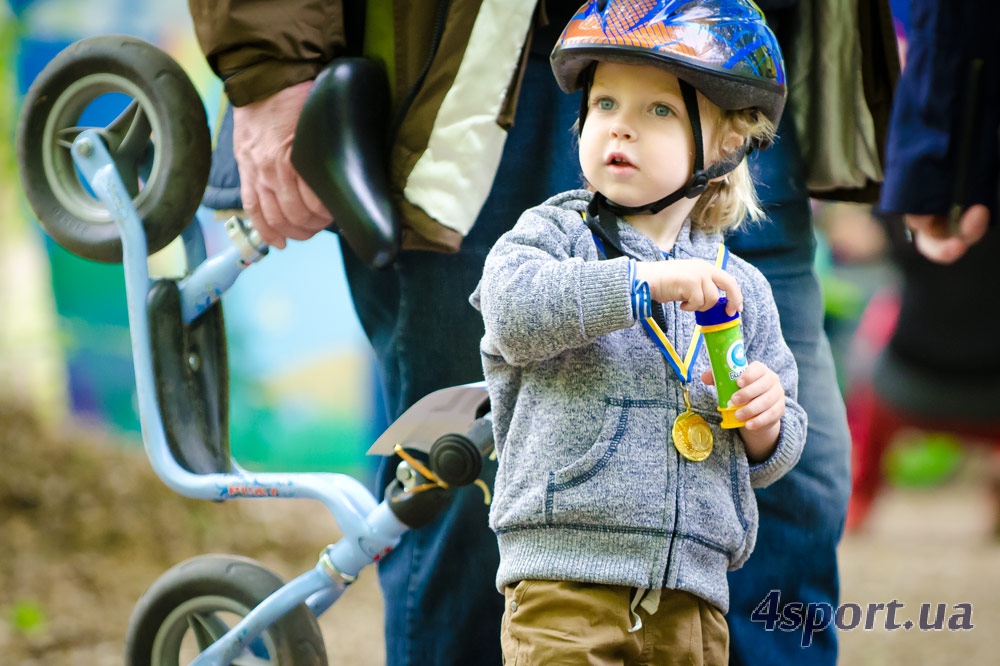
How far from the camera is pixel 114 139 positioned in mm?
2082

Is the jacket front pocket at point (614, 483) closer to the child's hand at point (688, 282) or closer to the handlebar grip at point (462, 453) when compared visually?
the child's hand at point (688, 282)

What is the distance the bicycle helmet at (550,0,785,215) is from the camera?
1499 mm

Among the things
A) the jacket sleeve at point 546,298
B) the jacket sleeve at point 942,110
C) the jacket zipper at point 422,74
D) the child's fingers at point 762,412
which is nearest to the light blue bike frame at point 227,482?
the jacket zipper at point 422,74

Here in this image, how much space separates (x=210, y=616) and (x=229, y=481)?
258mm

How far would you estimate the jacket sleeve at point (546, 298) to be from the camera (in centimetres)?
142

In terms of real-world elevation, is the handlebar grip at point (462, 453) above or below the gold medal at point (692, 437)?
below

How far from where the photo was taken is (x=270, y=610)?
1.98 metres

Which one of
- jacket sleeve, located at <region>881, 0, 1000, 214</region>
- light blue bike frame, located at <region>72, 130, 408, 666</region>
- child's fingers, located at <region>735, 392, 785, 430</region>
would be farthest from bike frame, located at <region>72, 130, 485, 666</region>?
jacket sleeve, located at <region>881, 0, 1000, 214</region>

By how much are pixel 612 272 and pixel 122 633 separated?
2.03 m

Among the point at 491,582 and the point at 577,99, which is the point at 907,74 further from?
the point at 491,582

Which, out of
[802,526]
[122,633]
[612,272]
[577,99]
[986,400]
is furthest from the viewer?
[986,400]

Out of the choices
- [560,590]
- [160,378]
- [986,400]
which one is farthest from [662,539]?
[986,400]

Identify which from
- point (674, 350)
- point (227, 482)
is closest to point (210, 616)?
point (227, 482)

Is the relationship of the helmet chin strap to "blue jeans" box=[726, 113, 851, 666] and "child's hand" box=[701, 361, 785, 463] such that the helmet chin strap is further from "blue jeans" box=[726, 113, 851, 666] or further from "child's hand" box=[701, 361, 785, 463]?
"blue jeans" box=[726, 113, 851, 666]
